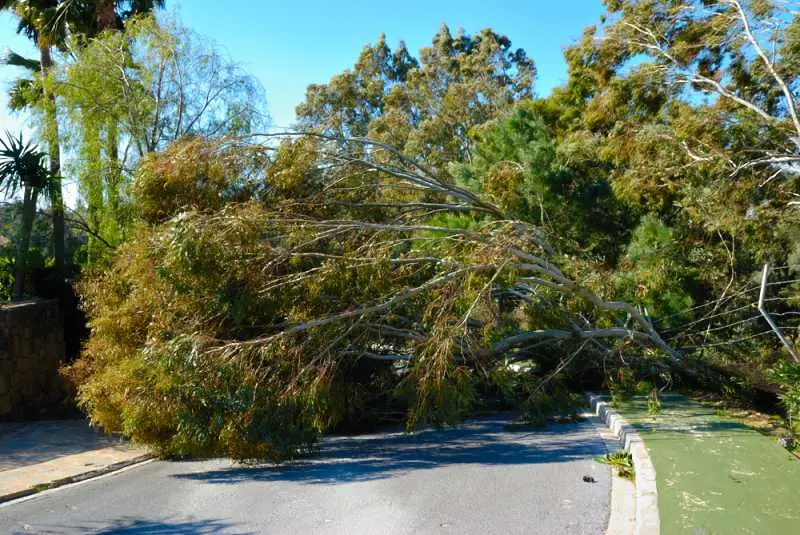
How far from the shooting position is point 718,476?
8.50 m

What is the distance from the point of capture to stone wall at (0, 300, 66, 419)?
16.2 metres

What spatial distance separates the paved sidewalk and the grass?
25.1ft

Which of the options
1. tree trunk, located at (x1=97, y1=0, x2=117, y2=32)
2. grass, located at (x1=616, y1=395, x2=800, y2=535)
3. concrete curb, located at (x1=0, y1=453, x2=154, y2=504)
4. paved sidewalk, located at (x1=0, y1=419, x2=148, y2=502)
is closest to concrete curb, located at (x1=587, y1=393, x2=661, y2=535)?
grass, located at (x1=616, y1=395, x2=800, y2=535)

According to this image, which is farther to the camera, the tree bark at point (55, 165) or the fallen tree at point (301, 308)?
the tree bark at point (55, 165)

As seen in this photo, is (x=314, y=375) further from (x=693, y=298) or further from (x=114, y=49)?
(x=114, y=49)

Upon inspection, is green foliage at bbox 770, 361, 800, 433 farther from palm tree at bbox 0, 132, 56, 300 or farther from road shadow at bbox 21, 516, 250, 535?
palm tree at bbox 0, 132, 56, 300

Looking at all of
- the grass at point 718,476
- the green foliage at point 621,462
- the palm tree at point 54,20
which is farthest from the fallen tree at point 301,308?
the palm tree at point 54,20

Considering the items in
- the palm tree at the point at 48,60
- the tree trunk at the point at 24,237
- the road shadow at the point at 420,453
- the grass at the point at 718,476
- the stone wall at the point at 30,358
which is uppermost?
the palm tree at the point at 48,60

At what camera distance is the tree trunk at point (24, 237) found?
→ 18094 millimetres

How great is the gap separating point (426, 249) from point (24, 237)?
9331 millimetres

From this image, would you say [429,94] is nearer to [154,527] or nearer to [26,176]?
[26,176]

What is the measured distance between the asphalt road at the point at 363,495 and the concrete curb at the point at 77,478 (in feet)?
1.03

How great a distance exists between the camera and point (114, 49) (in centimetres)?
1883

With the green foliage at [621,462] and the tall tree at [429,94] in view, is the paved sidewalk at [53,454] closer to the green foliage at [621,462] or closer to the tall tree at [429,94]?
the green foliage at [621,462]
